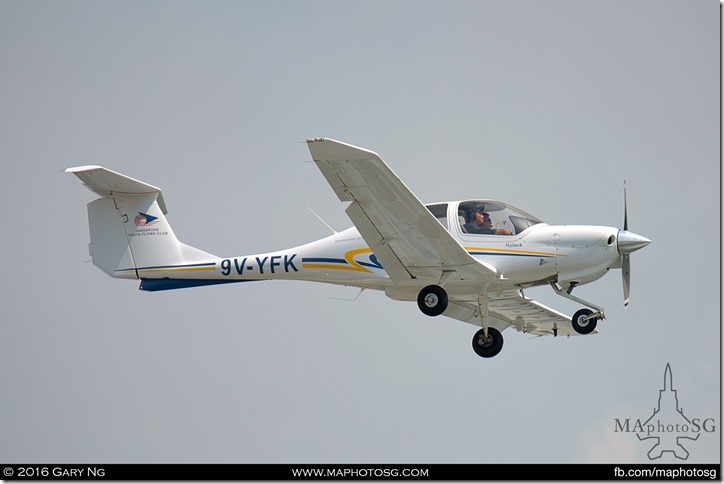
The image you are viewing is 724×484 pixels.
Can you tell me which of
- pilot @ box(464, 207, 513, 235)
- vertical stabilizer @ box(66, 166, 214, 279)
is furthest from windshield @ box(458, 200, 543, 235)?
vertical stabilizer @ box(66, 166, 214, 279)

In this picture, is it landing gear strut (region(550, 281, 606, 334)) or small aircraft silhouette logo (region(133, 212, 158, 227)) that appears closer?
landing gear strut (region(550, 281, 606, 334))

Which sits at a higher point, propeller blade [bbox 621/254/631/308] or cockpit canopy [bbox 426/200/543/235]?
cockpit canopy [bbox 426/200/543/235]

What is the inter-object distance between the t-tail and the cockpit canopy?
15.6 feet

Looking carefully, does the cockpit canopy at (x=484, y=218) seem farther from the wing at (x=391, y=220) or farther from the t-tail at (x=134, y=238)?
the t-tail at (x=134, y=238)

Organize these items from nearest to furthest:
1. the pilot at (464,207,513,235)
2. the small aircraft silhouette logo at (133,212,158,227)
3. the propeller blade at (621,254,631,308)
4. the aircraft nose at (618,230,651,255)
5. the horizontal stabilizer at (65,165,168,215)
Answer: the aircraft nose at (618,230,651,255) → the propeller blade at (621,254,631,308) → the pilot at (464,207,513,235) → the horizontal stabilizer at (65,165,168,215) → the small aircraft silhouette logo at (133,212,158,227)

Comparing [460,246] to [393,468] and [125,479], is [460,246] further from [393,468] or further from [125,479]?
[125,479]

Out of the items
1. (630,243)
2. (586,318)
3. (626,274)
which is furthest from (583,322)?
(630,243)

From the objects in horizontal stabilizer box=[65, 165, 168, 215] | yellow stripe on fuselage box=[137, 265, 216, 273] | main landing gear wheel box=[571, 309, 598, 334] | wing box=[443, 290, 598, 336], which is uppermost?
horizontal stabilizer box=[65, 165, 168, 215]

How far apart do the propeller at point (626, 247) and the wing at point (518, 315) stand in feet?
7.33

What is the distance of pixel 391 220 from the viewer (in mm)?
17219

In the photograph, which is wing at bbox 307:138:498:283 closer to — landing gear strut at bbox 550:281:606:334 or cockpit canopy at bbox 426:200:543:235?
cockpit canopy at bbox 426:200:543:235

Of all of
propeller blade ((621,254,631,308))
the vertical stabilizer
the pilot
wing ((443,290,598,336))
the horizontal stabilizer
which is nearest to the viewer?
propeller blade ((621,254,631,308))

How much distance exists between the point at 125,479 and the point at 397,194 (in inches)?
233

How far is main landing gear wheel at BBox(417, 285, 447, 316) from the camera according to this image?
17453mm
